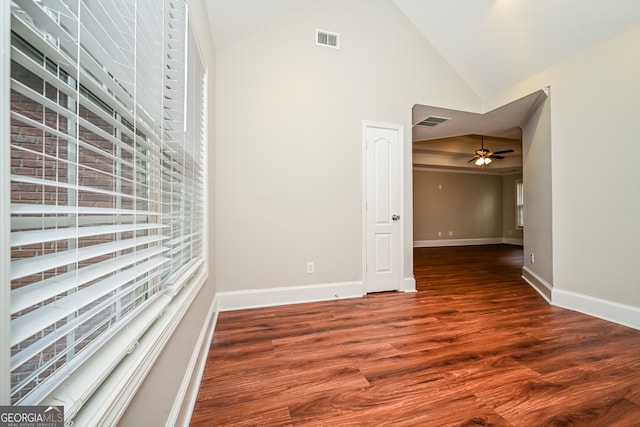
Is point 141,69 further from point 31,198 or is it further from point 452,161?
point 452,161

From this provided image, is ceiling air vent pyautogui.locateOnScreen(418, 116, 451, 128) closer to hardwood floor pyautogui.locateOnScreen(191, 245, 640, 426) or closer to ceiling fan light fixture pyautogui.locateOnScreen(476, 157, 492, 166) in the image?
hardwood floor pyautogui.locateOnScreen(191, 245, 640, 426)

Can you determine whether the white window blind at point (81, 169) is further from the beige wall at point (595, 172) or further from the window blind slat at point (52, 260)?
the beige wall at point (595, 172)

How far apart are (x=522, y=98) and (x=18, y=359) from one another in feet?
15.1

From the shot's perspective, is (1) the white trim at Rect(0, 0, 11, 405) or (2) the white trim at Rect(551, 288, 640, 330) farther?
(2) the white trim at Rect(551, 288, 640, 330)

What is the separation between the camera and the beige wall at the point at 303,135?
2.66m

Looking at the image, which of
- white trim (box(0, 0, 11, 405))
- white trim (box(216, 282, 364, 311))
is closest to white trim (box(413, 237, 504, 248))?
white trim (box(216, 282, 364, 311))

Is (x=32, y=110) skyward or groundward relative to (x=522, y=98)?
groundward

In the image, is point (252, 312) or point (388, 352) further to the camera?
point (252, 312)

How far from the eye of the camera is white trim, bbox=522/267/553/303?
2.98 meters

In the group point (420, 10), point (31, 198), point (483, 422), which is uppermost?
point (420, 10)

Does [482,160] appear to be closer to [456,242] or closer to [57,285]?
[456,242]

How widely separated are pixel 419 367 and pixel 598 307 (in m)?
2.31

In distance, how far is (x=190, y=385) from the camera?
1315mm

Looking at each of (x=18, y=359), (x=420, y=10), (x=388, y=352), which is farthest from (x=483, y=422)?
(x=420, y=10)
